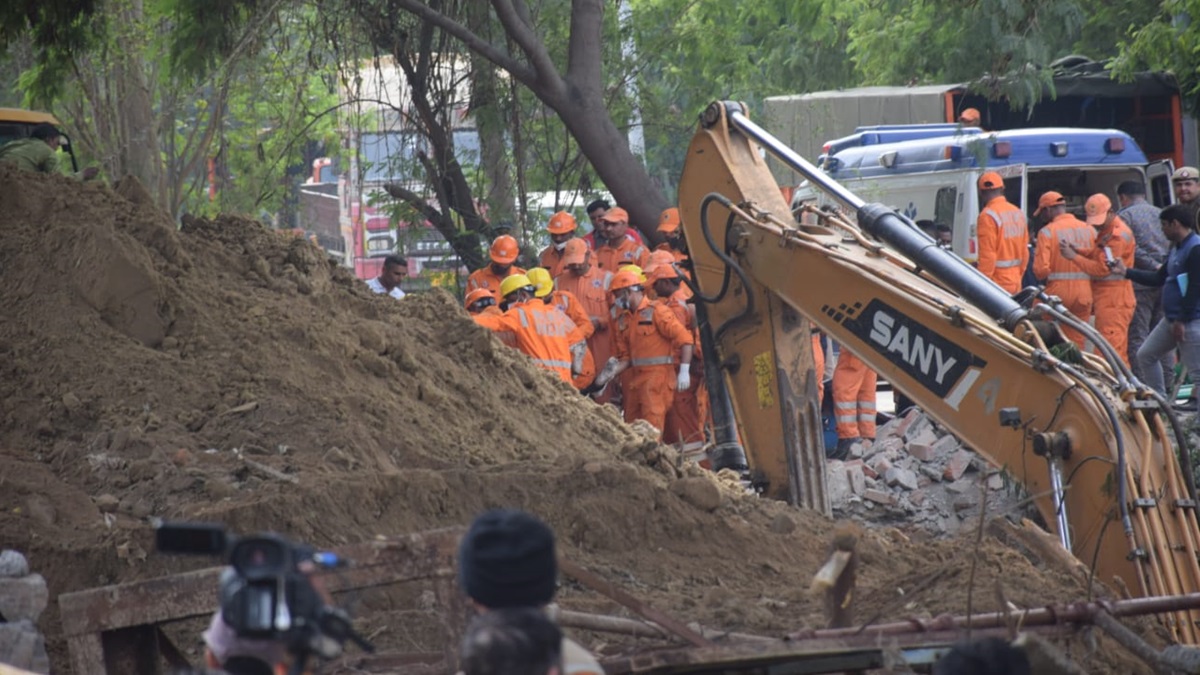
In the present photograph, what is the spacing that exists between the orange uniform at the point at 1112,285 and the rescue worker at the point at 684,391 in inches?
143

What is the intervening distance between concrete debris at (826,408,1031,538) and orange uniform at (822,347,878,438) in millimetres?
880

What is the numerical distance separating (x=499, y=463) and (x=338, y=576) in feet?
11.3

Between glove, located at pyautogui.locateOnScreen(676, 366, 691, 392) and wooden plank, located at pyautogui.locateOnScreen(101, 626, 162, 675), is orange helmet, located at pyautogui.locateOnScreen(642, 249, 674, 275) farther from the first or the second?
wooden plank, located at pyautogui.locateOnScreen(101, 626, 162, 675)

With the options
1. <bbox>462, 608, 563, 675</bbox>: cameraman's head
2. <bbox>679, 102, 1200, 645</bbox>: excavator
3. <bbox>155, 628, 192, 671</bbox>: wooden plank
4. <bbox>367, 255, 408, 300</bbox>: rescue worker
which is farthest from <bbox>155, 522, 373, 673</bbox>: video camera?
<bbox>367, 255, 408, 300</bbox>: rescue worker

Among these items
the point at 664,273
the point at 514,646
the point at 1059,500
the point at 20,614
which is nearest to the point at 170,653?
the point at 20,614

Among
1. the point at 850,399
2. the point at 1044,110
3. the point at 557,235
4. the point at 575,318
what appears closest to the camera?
the point at 575,318

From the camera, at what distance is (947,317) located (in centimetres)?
712

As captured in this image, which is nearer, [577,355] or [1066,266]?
[577,355]

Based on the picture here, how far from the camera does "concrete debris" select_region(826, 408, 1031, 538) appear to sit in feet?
36.5

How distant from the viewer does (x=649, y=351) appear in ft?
42.2

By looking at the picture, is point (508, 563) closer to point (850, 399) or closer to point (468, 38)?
point (850, 399)

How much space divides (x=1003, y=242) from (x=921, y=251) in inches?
287

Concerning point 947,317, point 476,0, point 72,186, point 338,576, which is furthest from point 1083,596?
point 476,0

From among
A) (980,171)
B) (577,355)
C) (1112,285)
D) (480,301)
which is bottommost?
(577,355)
